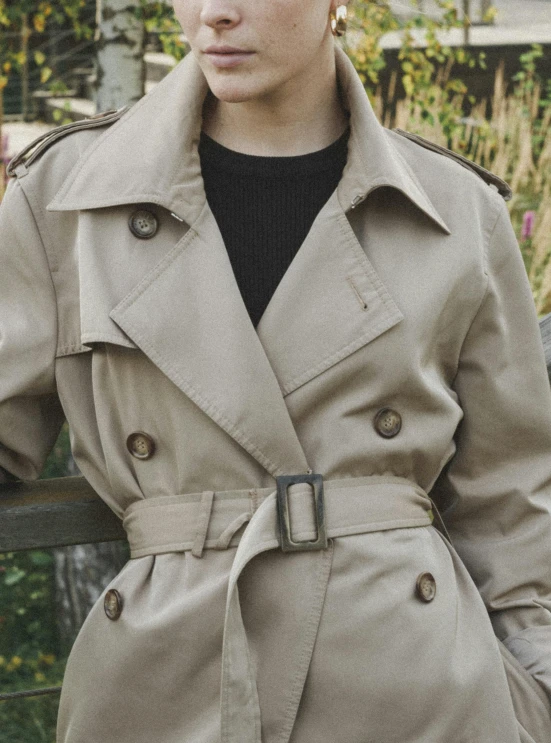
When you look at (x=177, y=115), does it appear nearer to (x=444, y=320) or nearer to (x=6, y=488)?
(x=444, y=320)

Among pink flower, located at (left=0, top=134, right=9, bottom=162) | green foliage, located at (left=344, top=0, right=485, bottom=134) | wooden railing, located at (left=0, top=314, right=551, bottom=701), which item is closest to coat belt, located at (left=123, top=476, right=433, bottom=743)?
wooden railing, located at (left=0, top=314, right=551, bottom=701)

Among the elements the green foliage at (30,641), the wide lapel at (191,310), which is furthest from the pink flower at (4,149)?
the wide lapel at (191,310)

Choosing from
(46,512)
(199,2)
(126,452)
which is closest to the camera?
(199,2)

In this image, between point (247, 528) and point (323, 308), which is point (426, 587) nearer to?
point (247, 528)

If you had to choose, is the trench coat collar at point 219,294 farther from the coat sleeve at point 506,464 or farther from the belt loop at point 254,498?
the coat sleeve at point 506,464

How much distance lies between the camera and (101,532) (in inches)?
80.5

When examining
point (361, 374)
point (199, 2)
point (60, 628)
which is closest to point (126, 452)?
point (361, 374)

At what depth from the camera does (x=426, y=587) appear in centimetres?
185

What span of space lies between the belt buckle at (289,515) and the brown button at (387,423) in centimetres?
13

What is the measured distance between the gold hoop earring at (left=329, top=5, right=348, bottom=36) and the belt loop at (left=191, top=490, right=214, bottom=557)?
2.48 ft

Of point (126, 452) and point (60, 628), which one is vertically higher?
point (126, 452)

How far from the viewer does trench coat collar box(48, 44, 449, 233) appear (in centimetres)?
182

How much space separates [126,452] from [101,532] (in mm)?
255

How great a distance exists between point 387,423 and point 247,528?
0.28 meters
